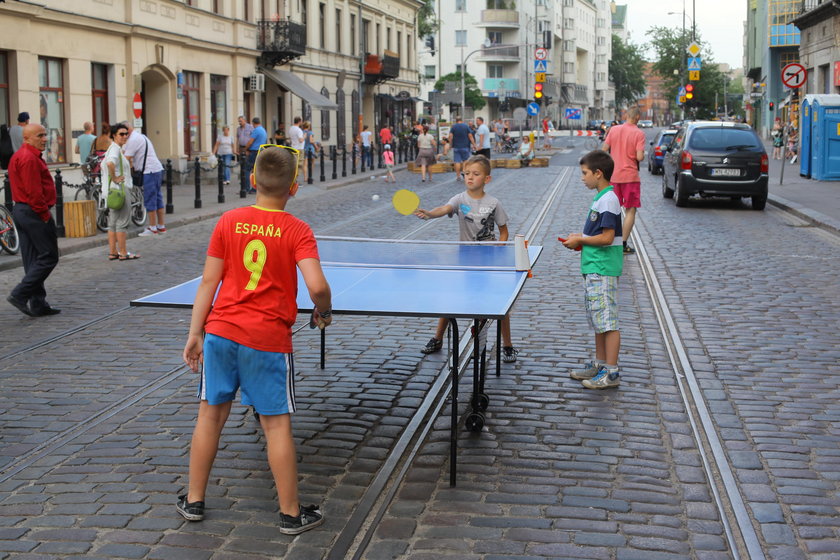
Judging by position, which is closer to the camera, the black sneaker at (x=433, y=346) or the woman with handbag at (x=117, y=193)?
the black sneaker at (x=433, y=346)

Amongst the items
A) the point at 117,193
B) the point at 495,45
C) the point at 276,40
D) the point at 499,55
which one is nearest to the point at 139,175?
the point at 117,193

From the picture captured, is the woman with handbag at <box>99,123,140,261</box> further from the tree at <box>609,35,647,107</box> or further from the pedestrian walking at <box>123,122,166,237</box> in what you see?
the tree at <box>609,35,647,107</box>

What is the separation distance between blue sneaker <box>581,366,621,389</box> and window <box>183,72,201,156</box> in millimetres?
25518

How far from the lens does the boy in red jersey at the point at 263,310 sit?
4367 mm

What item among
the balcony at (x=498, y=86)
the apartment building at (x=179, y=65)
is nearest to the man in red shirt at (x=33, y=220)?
the apartment building at (x=179, y=65)

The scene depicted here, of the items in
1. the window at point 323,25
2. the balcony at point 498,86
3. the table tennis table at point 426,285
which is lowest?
the table tennis table at point 426,285

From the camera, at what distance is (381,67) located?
5169 cm

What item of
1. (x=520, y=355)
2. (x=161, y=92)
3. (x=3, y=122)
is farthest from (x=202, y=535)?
(x=161, y=92)

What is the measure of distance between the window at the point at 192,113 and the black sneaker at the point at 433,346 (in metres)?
24.2

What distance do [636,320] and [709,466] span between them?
4.08 m

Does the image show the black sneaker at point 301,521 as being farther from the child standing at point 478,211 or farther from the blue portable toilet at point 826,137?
the blue portable toilet at point 826,137

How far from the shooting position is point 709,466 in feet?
17.5

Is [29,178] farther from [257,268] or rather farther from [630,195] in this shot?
[630,195]

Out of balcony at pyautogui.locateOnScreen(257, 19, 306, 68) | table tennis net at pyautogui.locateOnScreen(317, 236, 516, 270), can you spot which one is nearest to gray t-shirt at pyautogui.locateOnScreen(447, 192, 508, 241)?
table tennis net at pyautogui.locateOnScreen(317, 236, 516, 270)
